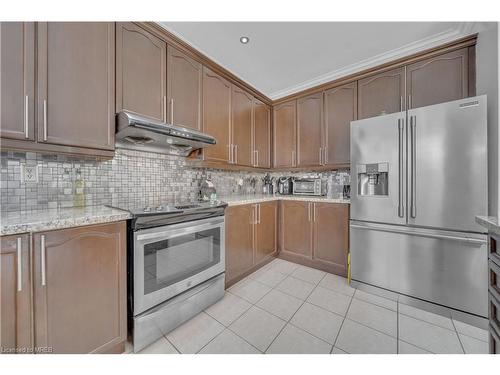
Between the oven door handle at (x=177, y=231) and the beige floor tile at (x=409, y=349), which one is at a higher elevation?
the oven door handle at (x=177, y=231)

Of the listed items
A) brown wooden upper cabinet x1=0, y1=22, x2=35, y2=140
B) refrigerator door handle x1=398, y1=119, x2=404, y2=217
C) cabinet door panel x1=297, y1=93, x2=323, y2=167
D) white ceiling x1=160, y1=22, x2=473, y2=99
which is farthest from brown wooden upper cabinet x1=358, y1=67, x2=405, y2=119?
brown wooden upper cabinet x1=0, y1=22, x2=35, y2=140

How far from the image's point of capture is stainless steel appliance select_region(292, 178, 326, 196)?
280 centimetres

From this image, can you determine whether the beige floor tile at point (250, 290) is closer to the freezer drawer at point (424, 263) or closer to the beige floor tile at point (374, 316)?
the beige floor tile at point (374, 316)

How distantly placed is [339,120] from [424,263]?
5.89 feet

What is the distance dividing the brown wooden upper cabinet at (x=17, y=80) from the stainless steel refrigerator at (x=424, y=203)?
253cm

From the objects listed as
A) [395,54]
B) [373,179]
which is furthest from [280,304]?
[395,54]

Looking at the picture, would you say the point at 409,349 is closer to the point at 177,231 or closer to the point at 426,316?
the point at 426,316

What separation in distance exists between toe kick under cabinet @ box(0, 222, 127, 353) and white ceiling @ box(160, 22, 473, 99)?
1.89 metres

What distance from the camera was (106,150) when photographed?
4.66ft

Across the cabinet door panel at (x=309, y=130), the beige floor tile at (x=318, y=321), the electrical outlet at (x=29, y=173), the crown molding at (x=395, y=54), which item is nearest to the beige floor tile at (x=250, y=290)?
the beige floor tile at (x=318, y=321)

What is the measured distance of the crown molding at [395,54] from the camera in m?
1.82
